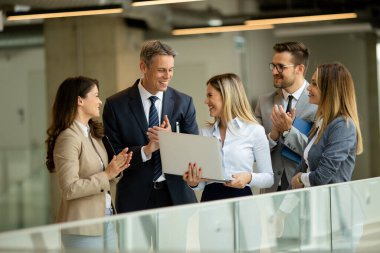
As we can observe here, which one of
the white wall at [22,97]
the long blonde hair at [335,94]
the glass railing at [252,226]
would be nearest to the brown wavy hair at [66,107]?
the glass railing at [252,226]

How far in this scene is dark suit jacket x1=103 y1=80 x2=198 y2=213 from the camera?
5617 mm

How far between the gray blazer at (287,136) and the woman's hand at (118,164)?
1.13m

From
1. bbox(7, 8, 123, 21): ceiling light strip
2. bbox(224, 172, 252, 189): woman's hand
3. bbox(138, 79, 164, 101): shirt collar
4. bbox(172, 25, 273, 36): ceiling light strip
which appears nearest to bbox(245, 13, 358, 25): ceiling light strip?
bbox(172, 25, 273, 36): ceiling light strip

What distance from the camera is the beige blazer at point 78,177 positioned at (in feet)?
16.6

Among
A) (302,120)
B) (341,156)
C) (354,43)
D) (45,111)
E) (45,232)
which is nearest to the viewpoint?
(45,232)

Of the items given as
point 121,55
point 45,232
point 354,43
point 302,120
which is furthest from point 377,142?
point 45,232

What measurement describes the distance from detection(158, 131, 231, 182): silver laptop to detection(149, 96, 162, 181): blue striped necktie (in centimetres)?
17

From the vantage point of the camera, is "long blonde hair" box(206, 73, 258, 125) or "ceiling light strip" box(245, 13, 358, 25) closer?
"long blonde hair" box(206, 73, 258, 125)

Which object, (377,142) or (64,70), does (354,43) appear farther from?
(64,70)

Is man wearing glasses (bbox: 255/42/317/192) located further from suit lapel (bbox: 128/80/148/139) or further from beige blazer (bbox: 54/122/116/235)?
beige blazer (bbox: 54/122/116/235)

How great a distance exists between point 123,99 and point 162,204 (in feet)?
2.21

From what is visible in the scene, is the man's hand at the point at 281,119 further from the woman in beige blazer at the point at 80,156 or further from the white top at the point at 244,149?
the woman in beige blazer at the point at 80,156

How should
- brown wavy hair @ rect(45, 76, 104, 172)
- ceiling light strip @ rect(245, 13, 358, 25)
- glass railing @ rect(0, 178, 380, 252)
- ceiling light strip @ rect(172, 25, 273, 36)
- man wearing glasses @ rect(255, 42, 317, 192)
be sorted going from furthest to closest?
ceiling light strip @ rect(245, 13, 358, 25) → ceiling light strip @ rect(172, 25, 273, 36) → man wearing glasses @ rect(255, 42, 317, 192) → brown wavy hair @ rect(45, 76, 104, 172) → glass railing @ rect(0, 178, 380, 252)

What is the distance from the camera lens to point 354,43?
37.0 feet
